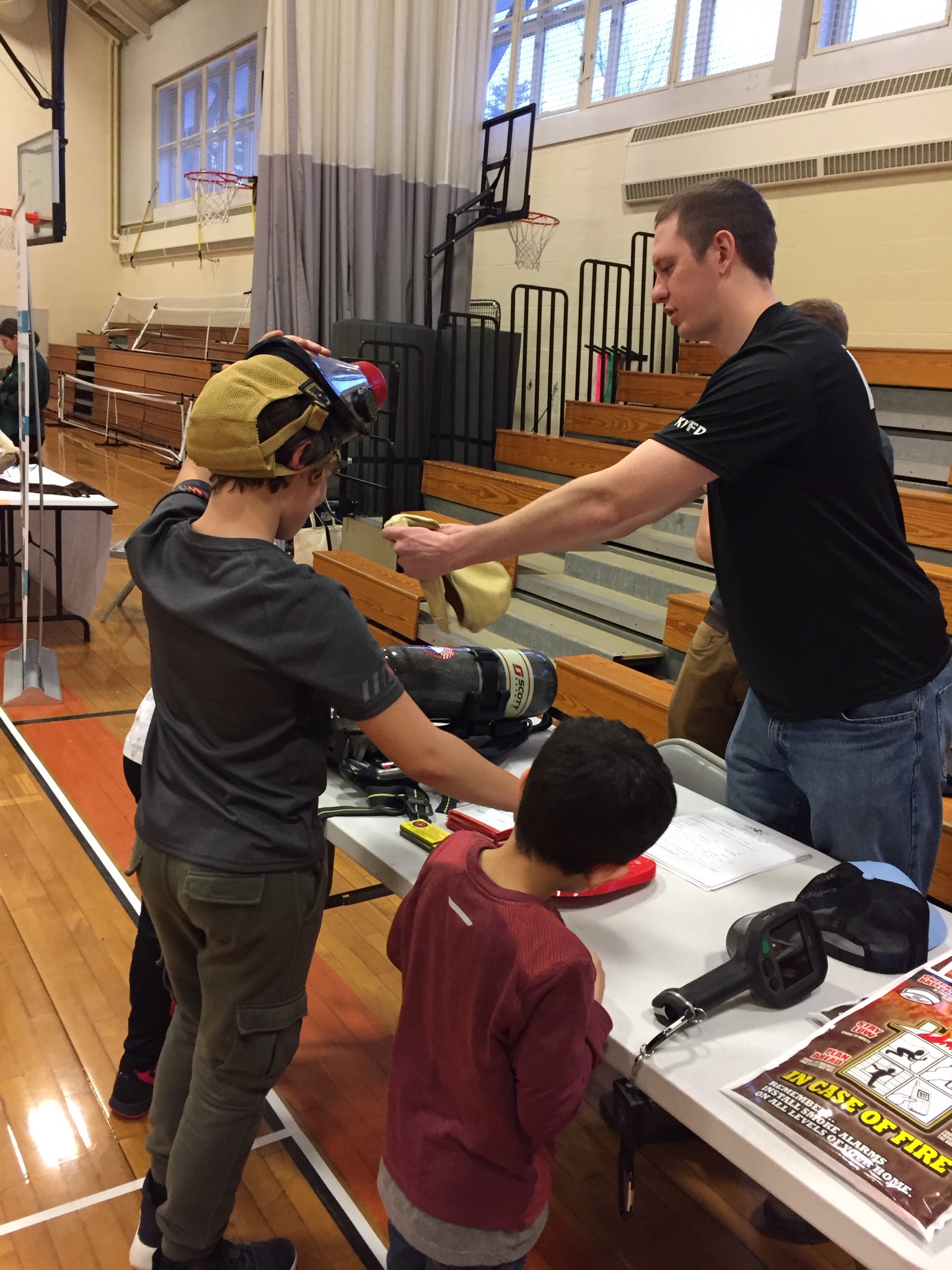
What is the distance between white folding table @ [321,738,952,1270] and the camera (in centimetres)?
77

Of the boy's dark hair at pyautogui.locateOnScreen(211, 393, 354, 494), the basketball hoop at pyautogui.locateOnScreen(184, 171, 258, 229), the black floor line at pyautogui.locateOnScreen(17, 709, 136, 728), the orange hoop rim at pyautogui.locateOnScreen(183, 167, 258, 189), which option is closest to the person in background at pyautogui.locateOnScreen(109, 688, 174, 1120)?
the boy's dark hair at pyautogui.locateOnScreen(211, 393, 354, 494)

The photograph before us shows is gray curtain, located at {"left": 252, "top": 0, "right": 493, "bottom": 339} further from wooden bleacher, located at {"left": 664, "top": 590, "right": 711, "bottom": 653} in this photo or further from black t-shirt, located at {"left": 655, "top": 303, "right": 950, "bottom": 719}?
black t-shirt, located at {"left": 655, "top": 303, "right": 950, "bottom": 719}

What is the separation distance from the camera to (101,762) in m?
3.49

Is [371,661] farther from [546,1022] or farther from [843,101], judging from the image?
[843,101]

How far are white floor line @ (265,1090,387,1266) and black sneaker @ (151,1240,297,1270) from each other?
121 mm

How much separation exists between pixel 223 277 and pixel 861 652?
39.7 feet

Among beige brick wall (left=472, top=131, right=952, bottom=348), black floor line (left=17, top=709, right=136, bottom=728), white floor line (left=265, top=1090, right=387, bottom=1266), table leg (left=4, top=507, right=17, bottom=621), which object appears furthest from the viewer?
table leg (left=4, top=507, right=17, bottom=621)

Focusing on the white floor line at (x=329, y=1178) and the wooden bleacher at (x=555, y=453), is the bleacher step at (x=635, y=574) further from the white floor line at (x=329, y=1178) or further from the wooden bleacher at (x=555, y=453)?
the white floor line at (x=329, y=1178)

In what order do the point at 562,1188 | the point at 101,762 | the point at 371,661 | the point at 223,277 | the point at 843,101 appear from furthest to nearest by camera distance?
the point at 223,277 → the point at 843,101 → the point at 101,762 → the point at 562,1188 → the point at 371,661

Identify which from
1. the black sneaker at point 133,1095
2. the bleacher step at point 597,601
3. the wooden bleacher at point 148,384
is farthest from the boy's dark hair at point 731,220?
the wooden bleacher at point 148,384

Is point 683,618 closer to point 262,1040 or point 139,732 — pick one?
point 139,732

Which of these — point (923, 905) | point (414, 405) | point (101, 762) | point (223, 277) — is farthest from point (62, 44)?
point (923, 905)

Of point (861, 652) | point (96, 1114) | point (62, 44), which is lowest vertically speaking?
point (96, 1114)

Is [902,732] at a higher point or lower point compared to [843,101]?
lower
